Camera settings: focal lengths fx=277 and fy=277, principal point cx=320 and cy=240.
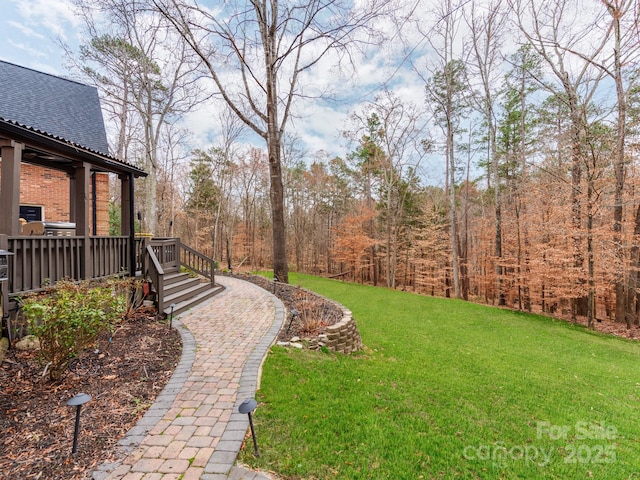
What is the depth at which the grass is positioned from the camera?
2.34 m

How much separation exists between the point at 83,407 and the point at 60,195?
9204mm

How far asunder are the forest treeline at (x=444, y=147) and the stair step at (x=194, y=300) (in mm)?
2198

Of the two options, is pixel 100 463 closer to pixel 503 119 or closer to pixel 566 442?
pixel 566 442

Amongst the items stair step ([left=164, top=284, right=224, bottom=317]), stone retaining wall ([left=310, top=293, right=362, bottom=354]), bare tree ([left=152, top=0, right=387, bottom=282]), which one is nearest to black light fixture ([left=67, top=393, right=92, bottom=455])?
stone retaining wall ([left=310, top=293, right=362, bottom=354])

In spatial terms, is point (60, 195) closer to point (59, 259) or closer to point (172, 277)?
point (172, 277)

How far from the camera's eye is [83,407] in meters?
2.79

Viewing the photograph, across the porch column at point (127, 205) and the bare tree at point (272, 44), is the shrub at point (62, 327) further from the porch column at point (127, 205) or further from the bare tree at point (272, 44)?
the bare tree at point (272, 44)

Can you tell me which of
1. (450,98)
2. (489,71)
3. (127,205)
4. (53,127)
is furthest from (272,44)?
(489,71)

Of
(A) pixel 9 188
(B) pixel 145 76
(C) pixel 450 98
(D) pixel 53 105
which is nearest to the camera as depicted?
(A) pixel 9 188

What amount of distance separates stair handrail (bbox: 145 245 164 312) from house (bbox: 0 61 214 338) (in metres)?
0.02

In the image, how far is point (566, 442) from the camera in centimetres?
289

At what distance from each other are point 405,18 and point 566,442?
14.9 ft

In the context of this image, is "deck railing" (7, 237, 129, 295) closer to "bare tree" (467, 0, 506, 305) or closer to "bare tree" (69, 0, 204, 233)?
"bare tree" (69, 0, 204, 233)

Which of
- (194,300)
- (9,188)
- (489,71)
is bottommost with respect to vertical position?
(194,300)
